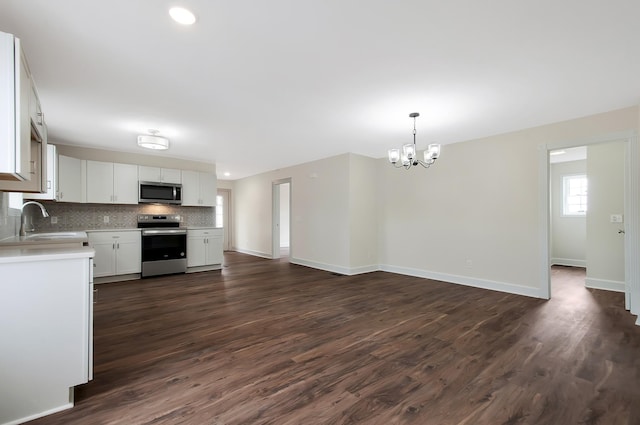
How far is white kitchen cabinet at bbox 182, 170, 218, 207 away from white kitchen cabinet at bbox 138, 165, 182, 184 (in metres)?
0.14

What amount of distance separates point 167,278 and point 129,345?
9.95 ft

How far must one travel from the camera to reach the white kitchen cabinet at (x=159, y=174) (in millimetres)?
5600

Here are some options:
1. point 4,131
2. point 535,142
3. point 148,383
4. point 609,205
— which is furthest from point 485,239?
point 4,131

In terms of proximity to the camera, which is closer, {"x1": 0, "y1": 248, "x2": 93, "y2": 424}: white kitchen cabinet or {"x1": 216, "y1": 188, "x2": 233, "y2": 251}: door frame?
{"x1": 0, "y1": 248, "x2": 93, "y2": 424}: white kitchen cabinet

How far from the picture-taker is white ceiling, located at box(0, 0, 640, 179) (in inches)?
71.8

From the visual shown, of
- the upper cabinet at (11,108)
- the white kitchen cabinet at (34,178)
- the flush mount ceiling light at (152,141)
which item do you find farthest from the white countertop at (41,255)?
the flush mount ceiling light at (152,141)

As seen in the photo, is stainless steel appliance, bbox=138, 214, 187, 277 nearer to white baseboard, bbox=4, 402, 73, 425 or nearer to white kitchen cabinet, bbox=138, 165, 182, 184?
white kitchen cabinet, bbox=138, 165, 182, 184

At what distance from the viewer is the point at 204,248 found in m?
6.10

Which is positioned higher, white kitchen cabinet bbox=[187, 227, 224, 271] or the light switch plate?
the light switch plate

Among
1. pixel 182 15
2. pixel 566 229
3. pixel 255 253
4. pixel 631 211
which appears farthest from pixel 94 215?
pixel 566 229

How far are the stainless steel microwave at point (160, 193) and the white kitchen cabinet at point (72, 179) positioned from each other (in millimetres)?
859

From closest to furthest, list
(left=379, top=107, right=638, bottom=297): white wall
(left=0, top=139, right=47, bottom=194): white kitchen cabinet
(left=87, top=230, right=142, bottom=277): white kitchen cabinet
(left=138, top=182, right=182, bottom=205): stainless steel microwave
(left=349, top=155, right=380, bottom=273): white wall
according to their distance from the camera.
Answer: (left=0, top=139, right=47, bottom=194): white kitchen cabinet < (left=379, top=107, right=638, bottom=297): white wall < (left=87, top=230, right=142, bottom=277): white kitchen cabinet < (left=138, top=182, right=182, bottom=205): stainless steel microwave < (left=349, top=155, right=380, bottom=273): white wall

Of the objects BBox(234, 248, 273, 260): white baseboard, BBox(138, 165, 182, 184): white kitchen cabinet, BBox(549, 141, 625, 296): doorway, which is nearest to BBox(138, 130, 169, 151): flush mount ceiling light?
BBox(138, 165, 182, 184): white kitchen cabinet

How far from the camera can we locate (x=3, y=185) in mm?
2193
